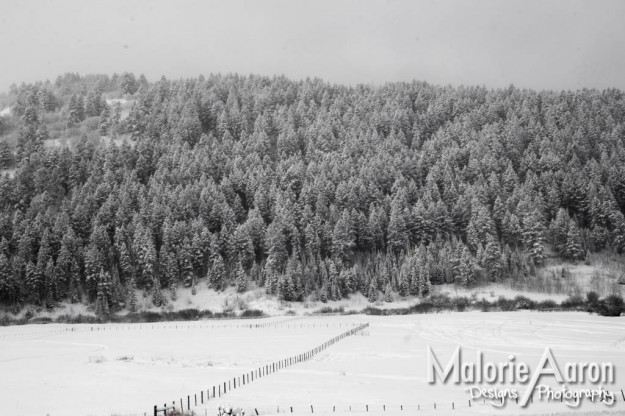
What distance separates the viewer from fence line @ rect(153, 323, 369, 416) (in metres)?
31.4

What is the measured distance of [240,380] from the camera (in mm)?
40156

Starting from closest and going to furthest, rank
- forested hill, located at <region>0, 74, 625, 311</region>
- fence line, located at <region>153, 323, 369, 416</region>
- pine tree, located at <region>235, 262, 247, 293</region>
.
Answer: fence line, located at <region>153, 323, 369, 416</region> < pine tree, located at <region>235, 262, 247, 293</region> < forested hill, located at <region>0, 74, 625, 311</region>

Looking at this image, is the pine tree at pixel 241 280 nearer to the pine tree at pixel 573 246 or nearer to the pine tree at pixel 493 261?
the pine tree at pixel 493 261

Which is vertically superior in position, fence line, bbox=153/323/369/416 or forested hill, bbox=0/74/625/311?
forested hill, bbox=0/74/625/311

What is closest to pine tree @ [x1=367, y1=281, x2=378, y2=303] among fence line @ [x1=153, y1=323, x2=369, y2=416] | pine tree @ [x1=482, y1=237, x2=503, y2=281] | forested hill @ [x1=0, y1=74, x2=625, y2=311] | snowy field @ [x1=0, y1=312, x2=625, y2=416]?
forested hill @ [x1=0, y1=74, x2=625, y2=311]

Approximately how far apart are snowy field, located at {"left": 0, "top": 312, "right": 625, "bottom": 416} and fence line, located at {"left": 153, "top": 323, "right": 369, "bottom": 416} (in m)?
0.76

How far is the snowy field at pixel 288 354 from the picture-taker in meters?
32.8

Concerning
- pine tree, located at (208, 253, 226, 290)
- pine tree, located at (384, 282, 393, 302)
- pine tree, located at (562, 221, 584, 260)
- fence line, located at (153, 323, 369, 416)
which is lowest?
pine tree, located at (384, 282, 393, 302)

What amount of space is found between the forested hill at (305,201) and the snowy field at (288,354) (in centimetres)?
2109

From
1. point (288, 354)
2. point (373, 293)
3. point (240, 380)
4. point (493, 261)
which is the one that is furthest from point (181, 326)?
point (493, 261)

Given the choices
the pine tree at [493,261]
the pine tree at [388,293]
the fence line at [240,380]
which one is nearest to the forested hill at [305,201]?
the pine tree at [493,261]

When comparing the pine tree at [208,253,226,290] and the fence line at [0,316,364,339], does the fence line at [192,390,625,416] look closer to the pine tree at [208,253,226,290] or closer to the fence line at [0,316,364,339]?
the fence line at [0,316,364,339]

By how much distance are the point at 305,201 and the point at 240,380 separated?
290 ft

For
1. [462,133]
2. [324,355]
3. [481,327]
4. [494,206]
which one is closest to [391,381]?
[324,355]
